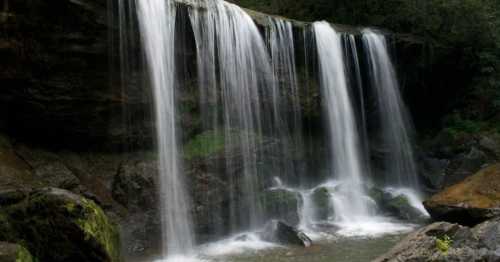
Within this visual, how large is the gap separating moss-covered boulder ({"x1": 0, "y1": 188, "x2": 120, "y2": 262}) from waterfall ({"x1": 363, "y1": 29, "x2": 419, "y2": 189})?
1140 cm

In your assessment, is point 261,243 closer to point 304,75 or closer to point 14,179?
point 14,179

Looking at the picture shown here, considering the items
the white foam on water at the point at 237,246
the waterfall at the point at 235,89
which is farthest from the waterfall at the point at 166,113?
the waterfall at the point at 235,89

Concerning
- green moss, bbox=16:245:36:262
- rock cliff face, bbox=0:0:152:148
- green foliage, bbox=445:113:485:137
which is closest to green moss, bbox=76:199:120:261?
green moss, bbox=16:245:36:262

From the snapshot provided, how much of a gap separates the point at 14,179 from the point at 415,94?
44.8 ft

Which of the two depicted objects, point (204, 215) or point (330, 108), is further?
point (330, 108)

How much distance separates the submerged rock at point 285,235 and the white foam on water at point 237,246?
163 mm

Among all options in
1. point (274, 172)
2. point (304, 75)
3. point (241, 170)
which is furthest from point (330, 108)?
point (241, 170)

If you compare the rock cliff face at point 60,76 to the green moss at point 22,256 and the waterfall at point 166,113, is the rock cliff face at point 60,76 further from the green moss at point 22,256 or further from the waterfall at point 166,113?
the green moss at point 22,256

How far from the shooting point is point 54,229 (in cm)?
589

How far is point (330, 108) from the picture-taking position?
13.9 metres

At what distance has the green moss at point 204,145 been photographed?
10711 mm

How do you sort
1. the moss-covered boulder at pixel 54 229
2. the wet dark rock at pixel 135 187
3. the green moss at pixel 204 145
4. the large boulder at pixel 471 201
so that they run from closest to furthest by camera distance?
1. the moss-covered boulder at pixel 54 229
2. the large boulder at pixel 471 201
3. the wet dark rock at pixel 135 187
4. the green moss at pixel 204 145

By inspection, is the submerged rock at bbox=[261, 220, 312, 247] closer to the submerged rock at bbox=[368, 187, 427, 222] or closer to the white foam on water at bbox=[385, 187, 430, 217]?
the submerged rock at bbox=[368, 187, 427, 222]

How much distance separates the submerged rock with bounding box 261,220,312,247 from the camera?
9.17 m
